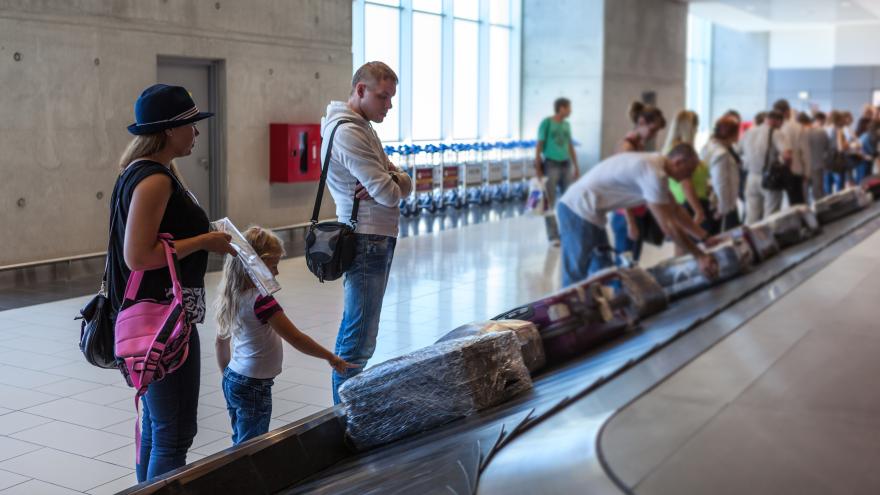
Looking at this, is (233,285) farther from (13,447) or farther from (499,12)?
(499,12)

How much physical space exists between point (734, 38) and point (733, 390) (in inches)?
1280

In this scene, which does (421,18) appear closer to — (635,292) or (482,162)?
(482,162)

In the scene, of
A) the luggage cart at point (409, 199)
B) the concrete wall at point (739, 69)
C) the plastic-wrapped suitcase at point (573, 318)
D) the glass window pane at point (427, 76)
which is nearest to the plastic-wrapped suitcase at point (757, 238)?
the plastic-wrapped suitcase at point (573, 318)

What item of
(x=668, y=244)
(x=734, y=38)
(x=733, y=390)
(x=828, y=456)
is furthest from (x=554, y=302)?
(x=734, y=38)

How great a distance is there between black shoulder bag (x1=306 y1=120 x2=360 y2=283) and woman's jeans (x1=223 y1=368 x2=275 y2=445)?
1.90ft

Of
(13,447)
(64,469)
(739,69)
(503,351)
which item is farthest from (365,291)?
(739,69)

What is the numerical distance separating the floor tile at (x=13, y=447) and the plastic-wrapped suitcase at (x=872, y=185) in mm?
15385

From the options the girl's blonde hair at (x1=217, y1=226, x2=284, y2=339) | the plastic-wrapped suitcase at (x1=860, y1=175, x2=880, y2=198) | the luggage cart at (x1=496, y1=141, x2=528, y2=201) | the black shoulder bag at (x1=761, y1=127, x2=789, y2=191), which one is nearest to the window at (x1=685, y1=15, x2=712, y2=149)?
the luggage cart at (x1=496, y1=141, x2=528, y2=201)

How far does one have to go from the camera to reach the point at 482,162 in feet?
58.7

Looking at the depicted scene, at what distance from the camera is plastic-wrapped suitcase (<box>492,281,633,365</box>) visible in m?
5.09

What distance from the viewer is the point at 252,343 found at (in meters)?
3.61

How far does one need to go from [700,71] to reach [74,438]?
32425 millimetres

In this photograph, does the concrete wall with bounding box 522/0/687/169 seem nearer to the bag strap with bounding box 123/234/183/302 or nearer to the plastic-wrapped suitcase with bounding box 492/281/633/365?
the plastic-wrapped suitcase with bounding box 492/281/633/365

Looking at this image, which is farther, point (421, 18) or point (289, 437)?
point (421, 18)
